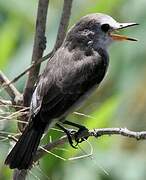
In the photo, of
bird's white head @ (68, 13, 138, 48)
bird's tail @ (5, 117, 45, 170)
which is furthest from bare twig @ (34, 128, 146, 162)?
bird's white head @ (68, 13, 138, 48)

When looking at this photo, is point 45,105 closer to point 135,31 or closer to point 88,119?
point 88,119

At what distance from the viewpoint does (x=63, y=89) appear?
3852mm

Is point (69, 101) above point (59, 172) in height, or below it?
above

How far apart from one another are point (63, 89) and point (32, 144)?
0.36 m

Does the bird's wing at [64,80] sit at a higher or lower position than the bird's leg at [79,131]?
higher

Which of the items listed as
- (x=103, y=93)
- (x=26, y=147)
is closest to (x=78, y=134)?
(x=26, y=147)

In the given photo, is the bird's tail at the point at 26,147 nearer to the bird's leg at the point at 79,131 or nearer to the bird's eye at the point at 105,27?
the bird's leg at the point at 79,131

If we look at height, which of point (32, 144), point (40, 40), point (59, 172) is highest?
point (40, 40)

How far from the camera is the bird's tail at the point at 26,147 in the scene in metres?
3.48

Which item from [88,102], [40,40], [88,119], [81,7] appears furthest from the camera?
[81,7]

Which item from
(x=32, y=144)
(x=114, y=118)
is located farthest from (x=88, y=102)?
(x=32, y=144)

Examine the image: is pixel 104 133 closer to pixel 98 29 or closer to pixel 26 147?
pixel 26 147

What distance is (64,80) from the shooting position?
389 cm

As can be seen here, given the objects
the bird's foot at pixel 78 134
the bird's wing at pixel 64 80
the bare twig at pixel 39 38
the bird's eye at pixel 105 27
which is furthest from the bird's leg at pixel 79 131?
the bird's eye at pixel 105 27
